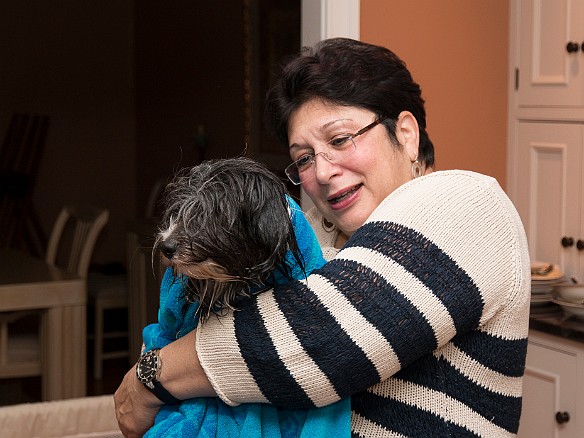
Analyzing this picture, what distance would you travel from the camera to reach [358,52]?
1.31 meters

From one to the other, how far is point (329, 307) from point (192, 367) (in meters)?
0.18

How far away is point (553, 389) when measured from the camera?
2.59m

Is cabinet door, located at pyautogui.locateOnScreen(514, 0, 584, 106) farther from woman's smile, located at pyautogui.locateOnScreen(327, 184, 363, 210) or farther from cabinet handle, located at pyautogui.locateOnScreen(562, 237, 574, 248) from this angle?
woman's smile, located at pyautogui.locateOnScreen(327, 184, 363, 210)

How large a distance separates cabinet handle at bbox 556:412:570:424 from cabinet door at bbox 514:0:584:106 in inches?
35.5

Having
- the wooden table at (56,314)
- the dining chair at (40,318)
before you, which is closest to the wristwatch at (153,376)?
the wooden table at (56,314)

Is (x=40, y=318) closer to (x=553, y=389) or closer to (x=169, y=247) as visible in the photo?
(x=553, y=389)

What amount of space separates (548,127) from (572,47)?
26 centimetres

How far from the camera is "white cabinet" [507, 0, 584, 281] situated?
2.73m

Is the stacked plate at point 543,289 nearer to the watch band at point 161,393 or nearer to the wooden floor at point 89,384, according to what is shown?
the watch band at point 161,393

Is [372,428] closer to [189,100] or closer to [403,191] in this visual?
[403,191]

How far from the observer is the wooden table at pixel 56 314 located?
3469 mm

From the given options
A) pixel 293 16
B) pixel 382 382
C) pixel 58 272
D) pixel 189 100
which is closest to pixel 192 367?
pixel 382 382

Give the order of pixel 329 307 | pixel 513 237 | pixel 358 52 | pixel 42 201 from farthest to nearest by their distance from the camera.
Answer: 1. pixel 42 201
2. pixel 358 52
3. pixel 513 237
4. pixel 329 307

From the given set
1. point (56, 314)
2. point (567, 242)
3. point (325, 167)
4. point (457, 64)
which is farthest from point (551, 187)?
point (56, 314)
